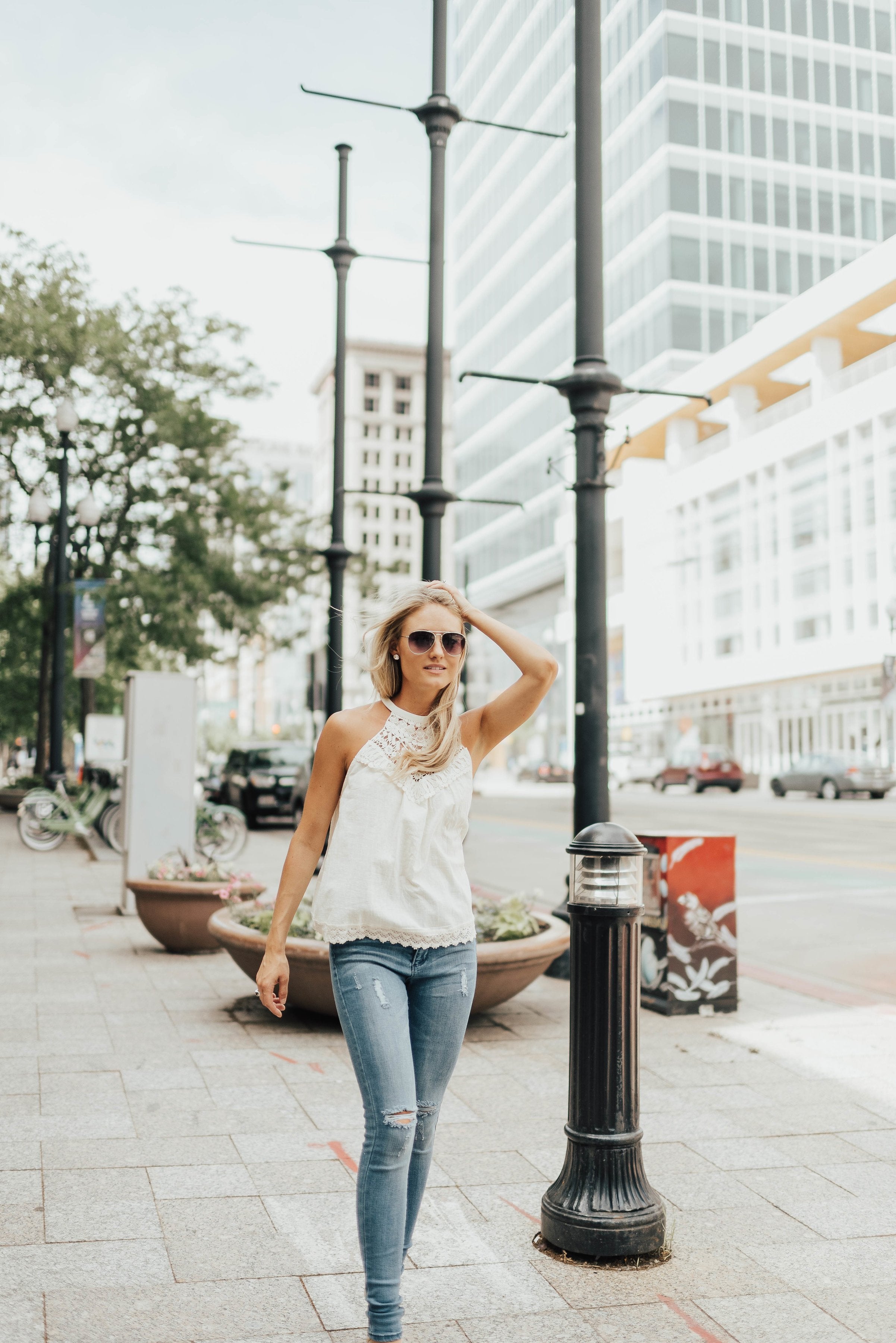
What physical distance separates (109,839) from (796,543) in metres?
42.1

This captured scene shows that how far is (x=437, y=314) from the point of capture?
35.5ft

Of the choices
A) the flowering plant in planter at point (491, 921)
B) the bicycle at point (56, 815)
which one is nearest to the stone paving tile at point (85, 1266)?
the flowering plant in planter at point (491, 921)

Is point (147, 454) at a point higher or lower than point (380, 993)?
higher

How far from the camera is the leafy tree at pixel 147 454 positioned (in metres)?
25.8

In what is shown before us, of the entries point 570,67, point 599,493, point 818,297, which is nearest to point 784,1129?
point 599,493

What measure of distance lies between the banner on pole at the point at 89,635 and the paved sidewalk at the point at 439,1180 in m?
14.6

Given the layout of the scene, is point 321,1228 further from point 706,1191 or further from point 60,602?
point 60,602

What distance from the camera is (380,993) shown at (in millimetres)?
2922

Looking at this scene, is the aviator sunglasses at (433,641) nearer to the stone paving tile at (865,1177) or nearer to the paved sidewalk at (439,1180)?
the paved sidewalk at (439,1180)

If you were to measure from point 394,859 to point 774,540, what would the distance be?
5504 centimetres

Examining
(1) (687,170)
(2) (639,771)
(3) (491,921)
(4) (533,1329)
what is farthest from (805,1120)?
(1) (687,170)

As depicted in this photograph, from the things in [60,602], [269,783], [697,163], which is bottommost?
[269,783]

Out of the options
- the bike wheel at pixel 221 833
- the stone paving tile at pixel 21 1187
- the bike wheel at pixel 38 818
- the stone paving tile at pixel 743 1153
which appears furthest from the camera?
the bike wheel at pixel 38 818

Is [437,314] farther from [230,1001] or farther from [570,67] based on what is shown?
[570,67]
